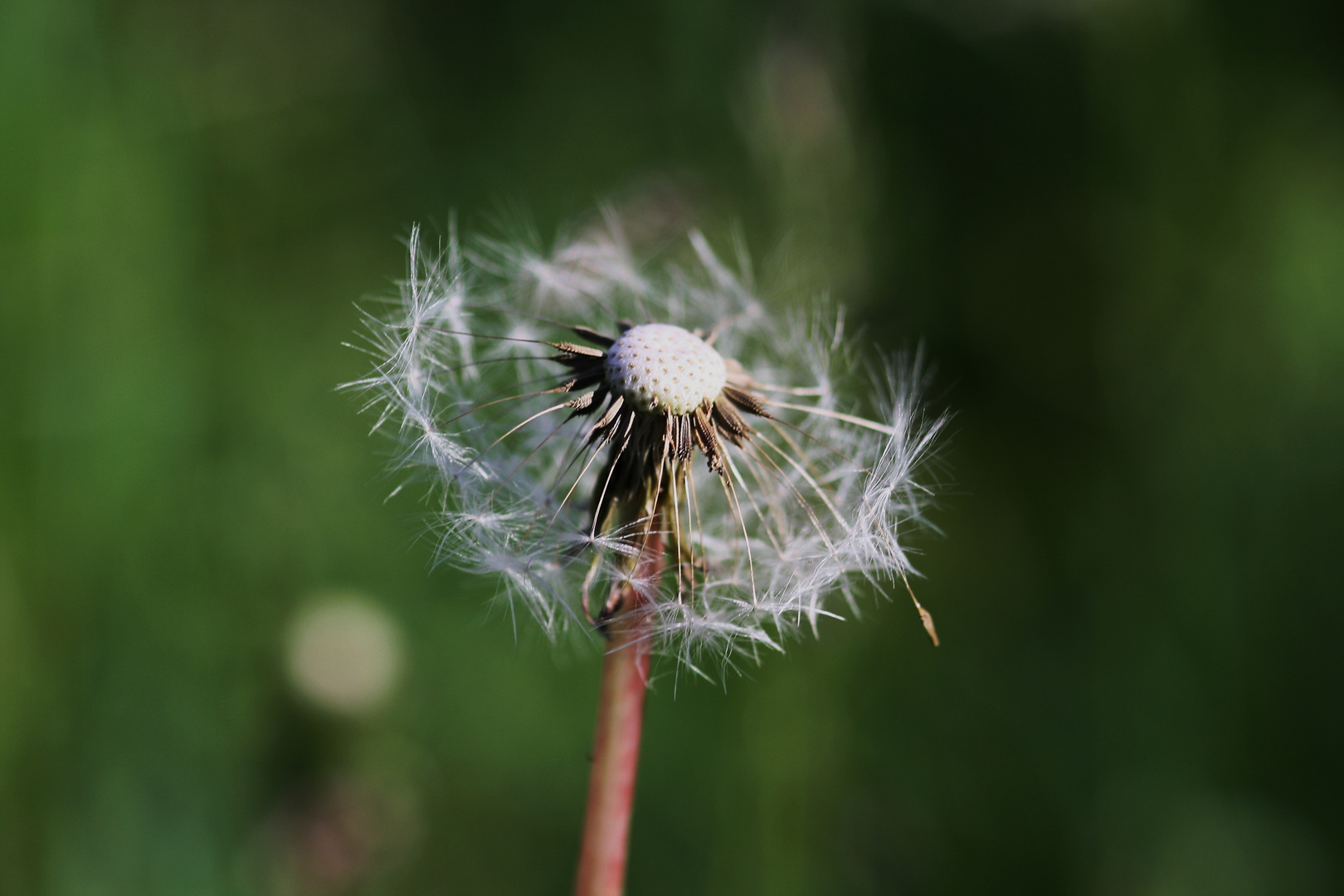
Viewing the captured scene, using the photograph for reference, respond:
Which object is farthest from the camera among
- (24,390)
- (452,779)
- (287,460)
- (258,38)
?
(258,38)

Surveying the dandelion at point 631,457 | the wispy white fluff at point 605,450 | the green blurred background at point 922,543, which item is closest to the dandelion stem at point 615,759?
the dandelion at point 631,457

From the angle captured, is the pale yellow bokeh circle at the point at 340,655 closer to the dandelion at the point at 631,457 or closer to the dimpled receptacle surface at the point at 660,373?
the dandelion at the point at 631,457

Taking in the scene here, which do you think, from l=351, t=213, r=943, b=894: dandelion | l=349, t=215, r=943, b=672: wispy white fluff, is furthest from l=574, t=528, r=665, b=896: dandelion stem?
l=349, t=215, r=943, b=672: wispy white fluff

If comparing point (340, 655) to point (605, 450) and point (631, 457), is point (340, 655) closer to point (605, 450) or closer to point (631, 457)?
point (605, 450)

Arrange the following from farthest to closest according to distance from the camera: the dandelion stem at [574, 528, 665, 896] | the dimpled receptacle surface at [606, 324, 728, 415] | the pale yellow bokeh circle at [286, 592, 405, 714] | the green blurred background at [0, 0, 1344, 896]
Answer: the pale yellow bokeh circle at [286, 592, 405, 714] → the green blurred background at [0, 0, 1344, 896] → the dimpled receptacle surface at [606, 324, 728, 415] → the dandelion stem at [574, 528, 665, 896]

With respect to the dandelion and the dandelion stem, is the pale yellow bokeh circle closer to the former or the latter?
the dandelion

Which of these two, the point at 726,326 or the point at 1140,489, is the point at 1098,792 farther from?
the point at 726,326

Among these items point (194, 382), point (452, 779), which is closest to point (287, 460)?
point (194, 382)
